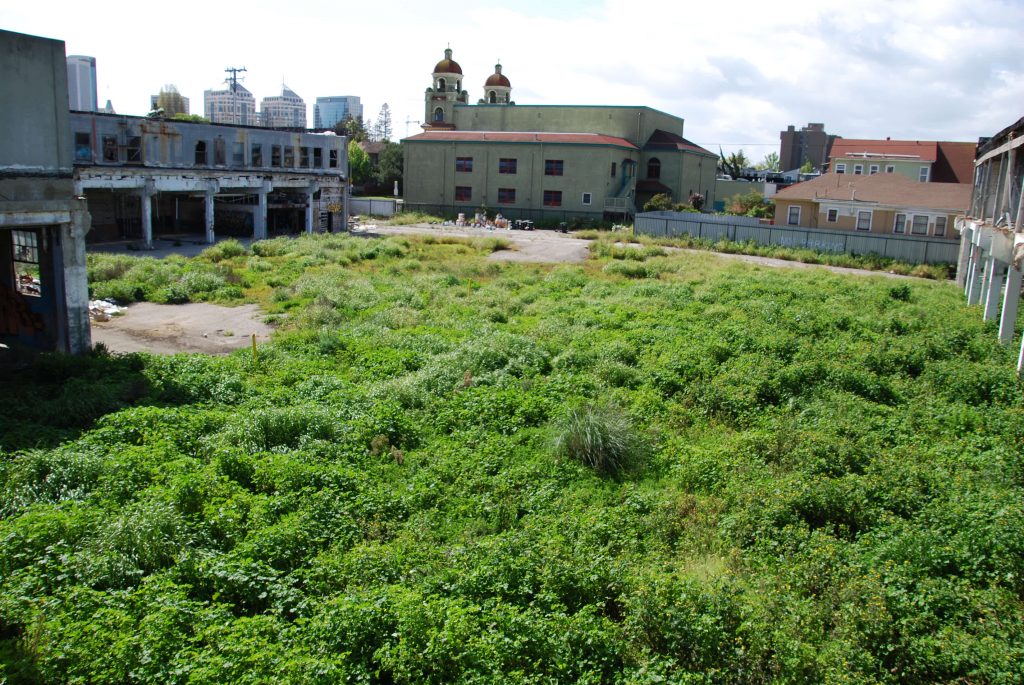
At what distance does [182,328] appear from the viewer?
869 inches

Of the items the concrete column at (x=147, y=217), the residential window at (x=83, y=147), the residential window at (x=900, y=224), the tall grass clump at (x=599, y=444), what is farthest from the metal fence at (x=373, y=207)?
the tall grass clump at (x=599, y=444)

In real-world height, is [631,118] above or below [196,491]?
above

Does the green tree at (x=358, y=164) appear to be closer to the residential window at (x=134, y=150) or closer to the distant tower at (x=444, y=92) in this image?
the distant tower at (x=444, y=92)

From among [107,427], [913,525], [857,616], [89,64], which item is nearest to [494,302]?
[107,427]

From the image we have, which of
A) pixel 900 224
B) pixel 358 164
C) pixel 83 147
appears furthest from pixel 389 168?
pixel 900 224

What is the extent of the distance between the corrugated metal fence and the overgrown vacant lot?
20644 millimetres

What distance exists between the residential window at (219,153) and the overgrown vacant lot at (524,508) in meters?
23.6

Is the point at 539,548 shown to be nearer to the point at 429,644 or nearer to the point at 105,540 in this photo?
the point at 429,644

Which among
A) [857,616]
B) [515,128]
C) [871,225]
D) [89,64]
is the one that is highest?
[89,64]

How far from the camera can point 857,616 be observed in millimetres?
8164

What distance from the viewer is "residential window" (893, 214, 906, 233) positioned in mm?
44312

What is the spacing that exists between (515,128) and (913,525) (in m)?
62.7

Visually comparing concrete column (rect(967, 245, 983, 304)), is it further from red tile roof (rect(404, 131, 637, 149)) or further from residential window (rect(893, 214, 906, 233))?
red tile roof (rect(404, 131, 637, 149))

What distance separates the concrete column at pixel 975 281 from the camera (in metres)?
27.0
